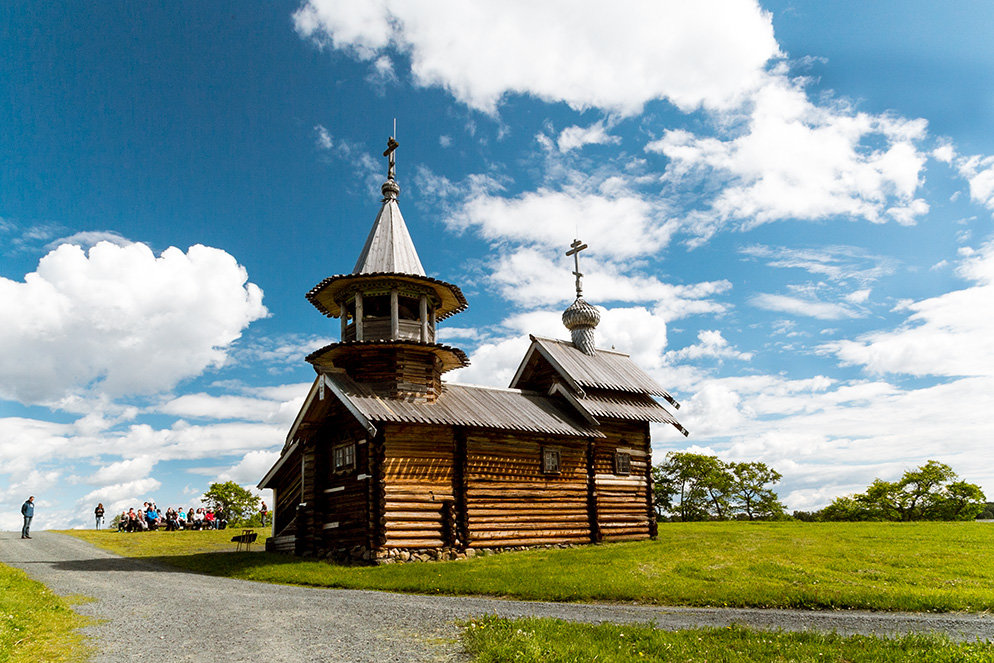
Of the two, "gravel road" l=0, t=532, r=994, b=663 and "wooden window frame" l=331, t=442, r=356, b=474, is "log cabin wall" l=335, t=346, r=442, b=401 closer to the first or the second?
"wooden window frame" l=331, t=442, r=356, b=474

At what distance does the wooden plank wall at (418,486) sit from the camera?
2178 centimetres

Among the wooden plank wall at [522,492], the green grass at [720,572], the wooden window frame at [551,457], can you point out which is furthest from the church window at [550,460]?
the green grass at [720,572]

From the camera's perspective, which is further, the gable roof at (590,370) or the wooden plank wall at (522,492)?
the gable roof at (590,370)

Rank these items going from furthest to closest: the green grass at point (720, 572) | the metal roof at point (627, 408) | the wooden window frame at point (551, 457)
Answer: the metal roof at point (627, 408)
the wooden window frame at point (551, 457)
the green grass at point (720, 572)

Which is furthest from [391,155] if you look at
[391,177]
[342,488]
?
[342,488]

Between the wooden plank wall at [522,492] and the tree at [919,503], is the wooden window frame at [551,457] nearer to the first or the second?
the wooden plank wall at [522,492]

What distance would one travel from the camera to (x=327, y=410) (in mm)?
24312

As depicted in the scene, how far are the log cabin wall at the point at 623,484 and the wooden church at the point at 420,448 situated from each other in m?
0.07

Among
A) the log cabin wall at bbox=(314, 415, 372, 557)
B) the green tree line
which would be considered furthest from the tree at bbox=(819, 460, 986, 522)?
the log cabin wall at bbox=(314, 415, 372, 557)

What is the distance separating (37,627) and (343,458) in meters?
12.6

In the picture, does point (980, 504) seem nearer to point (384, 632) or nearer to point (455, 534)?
point (455, 534)

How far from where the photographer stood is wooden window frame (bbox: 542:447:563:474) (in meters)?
26.1

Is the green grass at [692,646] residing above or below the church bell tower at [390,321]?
below

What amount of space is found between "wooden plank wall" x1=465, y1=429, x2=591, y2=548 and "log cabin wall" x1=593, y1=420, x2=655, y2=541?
3.19 feet
